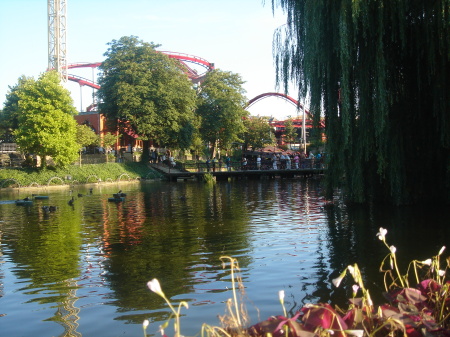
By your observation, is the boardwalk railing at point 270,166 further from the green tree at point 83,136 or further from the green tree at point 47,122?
the green tree at point 47,122

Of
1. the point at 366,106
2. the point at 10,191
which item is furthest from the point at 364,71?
the point at 10,191

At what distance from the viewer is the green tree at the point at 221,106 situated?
57.1m

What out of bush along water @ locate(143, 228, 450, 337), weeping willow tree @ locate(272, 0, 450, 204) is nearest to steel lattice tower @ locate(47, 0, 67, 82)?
weeping willow tree @ locate(272, 0, 450, 204)

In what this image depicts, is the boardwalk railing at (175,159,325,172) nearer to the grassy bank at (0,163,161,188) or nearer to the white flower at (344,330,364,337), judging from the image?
the grassy bank at (0,163,161,188)

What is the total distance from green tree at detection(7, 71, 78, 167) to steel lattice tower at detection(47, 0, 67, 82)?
784cm

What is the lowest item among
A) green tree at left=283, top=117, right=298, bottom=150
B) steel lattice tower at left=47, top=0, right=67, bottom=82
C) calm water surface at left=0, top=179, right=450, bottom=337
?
calm water surface at left=0, top=179, right=450, bottom=337

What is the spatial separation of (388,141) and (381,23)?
3.68 meters

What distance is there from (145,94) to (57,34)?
12.3m

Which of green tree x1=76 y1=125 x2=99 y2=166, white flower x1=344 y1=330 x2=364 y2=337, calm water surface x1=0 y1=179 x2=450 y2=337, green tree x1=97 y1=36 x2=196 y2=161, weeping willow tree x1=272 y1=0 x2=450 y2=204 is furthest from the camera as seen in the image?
green tree x1=76 y1=125 x2=99 y2=166

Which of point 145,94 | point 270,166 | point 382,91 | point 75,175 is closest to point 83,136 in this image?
point 75,175

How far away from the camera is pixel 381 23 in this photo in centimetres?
1316

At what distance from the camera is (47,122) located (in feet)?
133

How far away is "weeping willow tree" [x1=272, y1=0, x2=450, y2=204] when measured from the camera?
13250 mm

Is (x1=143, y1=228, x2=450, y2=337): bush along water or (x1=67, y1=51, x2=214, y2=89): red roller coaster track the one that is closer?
(x1=143, y1=228, x2=450, y2=337): bush along water
